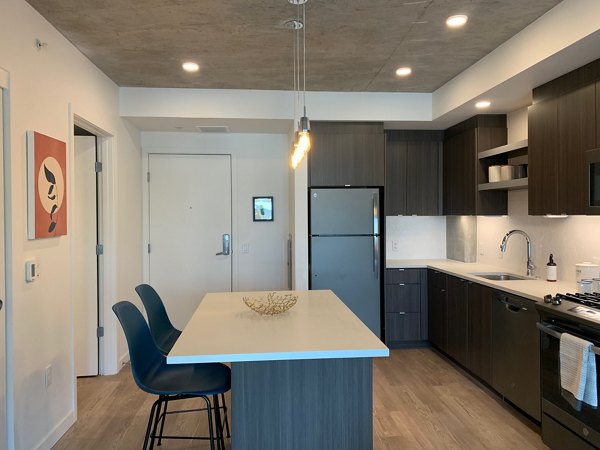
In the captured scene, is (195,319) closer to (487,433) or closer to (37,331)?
(37,331)

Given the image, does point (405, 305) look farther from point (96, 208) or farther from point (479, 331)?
point (96, 208)

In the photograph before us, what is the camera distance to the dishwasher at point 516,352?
2.80m

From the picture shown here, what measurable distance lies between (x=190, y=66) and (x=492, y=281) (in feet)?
9.60

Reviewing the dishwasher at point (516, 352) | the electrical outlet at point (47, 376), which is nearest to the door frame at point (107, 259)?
the electrical outlet at point (47, 376)

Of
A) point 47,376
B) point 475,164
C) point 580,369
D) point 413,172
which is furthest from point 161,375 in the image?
point 413,172

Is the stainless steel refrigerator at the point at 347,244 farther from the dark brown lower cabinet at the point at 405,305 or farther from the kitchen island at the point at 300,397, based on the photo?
the kitchen island at the point at 300,397

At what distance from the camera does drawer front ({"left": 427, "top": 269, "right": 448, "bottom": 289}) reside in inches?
164

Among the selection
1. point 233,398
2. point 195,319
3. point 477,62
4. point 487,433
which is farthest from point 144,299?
point 477,62

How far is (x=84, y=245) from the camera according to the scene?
3.83 m

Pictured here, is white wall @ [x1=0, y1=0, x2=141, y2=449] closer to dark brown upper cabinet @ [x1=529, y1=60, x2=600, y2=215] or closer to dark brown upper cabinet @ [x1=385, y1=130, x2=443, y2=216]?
dark brown upper cabinet @ [x1=385, y1=130, x2=443, y2=216]

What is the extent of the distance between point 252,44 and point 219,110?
120 cm

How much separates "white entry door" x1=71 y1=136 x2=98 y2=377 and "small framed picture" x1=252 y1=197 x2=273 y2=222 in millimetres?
1749

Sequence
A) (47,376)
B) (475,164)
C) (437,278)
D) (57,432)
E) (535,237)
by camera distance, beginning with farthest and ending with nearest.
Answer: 1. (437,278)
2. (475,164)
3. (535,237)
4. (57,432)
5. (47,376)

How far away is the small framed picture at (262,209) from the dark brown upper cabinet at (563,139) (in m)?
2.72
